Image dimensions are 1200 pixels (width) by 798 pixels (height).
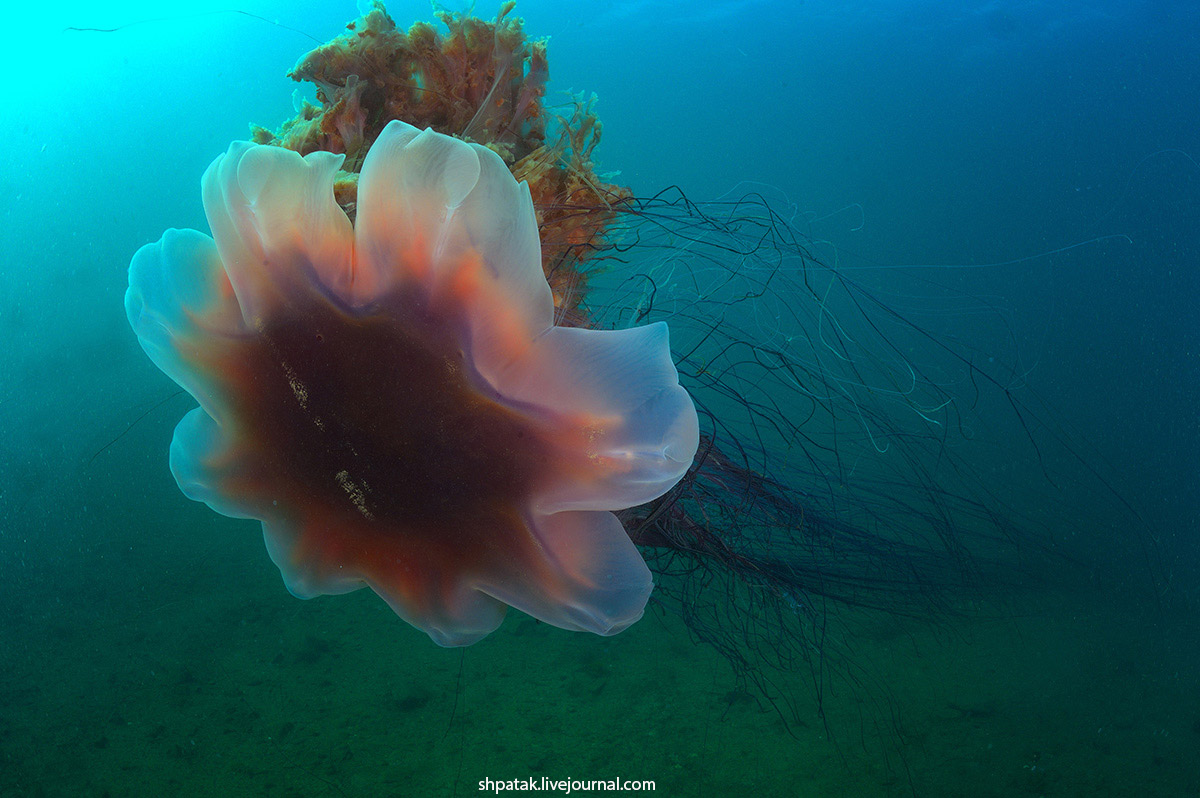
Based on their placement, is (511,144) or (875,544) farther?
(875,544)

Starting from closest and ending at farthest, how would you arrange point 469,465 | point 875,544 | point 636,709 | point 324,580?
point 469,465 < point 324,580 < point 875,544 < point 636,709

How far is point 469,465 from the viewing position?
175 centimetres

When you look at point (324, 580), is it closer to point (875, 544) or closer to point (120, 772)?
point (875, 544)

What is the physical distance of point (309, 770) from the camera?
3.97m

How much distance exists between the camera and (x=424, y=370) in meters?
1.64

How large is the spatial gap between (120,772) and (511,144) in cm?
453

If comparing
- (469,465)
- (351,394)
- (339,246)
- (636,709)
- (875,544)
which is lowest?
(636,709)

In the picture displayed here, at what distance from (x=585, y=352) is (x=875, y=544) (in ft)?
8.29

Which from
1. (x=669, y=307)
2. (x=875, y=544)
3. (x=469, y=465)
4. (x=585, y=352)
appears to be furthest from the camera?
(x=875, y=544)

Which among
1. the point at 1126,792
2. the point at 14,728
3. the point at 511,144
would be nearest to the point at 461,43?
the point at 511,144

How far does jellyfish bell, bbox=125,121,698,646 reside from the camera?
1554 millimetres

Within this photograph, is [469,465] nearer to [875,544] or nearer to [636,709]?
[875,544]

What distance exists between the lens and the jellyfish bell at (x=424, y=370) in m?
1.55

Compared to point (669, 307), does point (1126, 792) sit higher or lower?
lower
